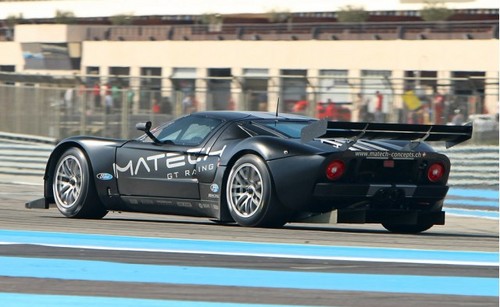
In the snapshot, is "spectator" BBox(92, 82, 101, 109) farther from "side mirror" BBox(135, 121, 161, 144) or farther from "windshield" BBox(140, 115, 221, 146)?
"side mirror" BBox(135, 121, 161, 144)

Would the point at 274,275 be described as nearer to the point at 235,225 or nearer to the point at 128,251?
the point at 128,251

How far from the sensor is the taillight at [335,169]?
8.88 m

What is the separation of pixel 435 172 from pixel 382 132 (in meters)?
0.76

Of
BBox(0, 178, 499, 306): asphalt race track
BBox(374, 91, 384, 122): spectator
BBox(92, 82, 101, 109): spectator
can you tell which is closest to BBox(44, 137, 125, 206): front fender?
BBox(0, 178, 499, 306): asphalt race track

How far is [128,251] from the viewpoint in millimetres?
7312

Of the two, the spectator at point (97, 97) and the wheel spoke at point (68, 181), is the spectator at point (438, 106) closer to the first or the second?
the spectator at point (97, 97)

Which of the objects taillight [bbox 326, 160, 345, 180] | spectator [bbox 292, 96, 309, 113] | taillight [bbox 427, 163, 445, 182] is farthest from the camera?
spectator [bbox 292, 96, 309, 113]

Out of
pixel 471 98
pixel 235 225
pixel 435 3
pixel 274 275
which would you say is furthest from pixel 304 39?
pixel 274 275

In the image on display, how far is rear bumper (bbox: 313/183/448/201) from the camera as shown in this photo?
29.2ft

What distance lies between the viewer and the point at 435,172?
30.8 feet

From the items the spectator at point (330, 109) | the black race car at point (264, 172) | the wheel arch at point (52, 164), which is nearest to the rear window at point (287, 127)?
the black race car at point (264, 172)

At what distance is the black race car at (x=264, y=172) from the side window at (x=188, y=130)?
0.01 meters

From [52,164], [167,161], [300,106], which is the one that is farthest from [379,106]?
[167,161]

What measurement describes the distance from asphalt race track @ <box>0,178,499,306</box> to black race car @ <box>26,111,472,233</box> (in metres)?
0.21
